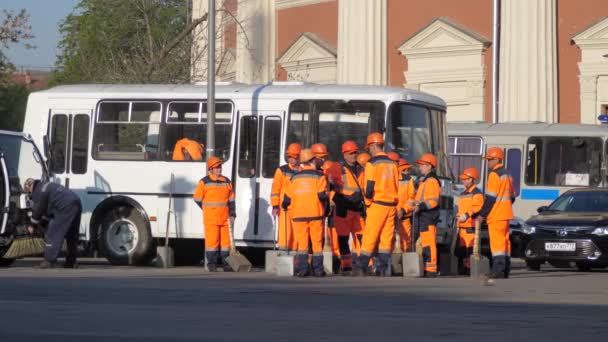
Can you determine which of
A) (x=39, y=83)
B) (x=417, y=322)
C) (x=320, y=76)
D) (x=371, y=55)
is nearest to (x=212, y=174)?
(x=417, y=322)

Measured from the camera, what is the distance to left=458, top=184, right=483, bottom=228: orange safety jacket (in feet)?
74.8

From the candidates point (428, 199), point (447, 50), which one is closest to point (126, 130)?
point (428, 199)

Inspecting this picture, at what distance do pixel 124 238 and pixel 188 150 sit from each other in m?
1.76

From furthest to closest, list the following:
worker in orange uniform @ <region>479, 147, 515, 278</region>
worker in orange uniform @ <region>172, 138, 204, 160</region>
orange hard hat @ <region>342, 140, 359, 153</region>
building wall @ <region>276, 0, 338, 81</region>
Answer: building wall @ <region>276, 0, 338, 81</region> < worker in orange uniform @ <region>172, 138, 204, 160</region> < orange hard hat @ <region>342, 140, 359, 153</region> < worker in orange uniform @ <region>479, 147, 515, 278</region>

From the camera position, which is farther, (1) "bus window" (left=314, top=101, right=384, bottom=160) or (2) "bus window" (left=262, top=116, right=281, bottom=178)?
(2) "bus window" (left=262, top=116, right=281, bottom=178)

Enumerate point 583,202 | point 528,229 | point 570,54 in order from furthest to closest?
point 570,54 < point 583,202 < point 528,229

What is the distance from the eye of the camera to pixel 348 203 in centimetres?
2156

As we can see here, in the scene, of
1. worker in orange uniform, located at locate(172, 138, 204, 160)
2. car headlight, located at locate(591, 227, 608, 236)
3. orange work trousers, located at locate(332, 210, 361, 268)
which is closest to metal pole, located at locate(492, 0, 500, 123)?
car headlight, located at locate(591, 227, 608, 236)

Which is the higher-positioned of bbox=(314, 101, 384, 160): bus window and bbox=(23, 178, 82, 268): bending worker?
bbox=(314, 101, 384, 160): bus window

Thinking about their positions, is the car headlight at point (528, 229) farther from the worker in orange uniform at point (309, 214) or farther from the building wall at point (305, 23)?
the building wall at point (305, 23)

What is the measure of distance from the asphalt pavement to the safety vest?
36.0 inches

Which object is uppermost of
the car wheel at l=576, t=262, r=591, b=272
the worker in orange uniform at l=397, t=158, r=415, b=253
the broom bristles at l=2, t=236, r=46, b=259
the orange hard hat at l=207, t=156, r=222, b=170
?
the orange hard hat at l=207, t=156, r=222, b=170

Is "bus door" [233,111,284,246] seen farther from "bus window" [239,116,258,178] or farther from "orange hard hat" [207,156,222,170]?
"orange hard hat" [207,156,222,170]

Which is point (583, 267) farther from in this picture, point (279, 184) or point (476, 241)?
point (279, 184)
